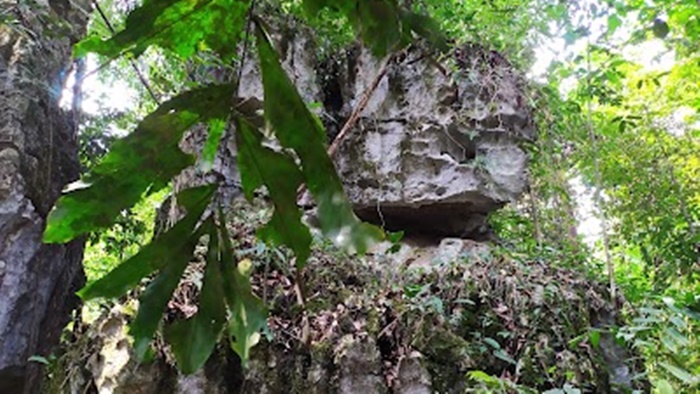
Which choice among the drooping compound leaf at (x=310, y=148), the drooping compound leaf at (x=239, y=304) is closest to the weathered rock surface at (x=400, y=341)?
the drooping compound leaf at (x=239, y=304)

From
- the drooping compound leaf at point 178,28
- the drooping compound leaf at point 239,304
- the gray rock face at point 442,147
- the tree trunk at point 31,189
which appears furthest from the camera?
A: the gray rock face at point 442,147

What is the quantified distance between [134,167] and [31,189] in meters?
3.92

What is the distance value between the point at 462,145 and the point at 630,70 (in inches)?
94.8

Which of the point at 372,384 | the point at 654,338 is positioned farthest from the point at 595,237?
the point at 372,384

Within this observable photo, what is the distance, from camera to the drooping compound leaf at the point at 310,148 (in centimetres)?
73

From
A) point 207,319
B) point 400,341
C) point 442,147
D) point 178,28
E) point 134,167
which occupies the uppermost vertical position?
point 442,147

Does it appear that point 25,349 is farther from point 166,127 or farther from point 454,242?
point 166,127

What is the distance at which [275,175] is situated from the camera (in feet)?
2.60

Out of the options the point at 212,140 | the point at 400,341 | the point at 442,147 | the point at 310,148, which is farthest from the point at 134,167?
the point at 442,147

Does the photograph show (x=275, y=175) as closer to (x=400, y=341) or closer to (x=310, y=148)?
(x=310, y=148)

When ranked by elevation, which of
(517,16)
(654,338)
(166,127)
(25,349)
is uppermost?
(517,16)

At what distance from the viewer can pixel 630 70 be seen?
5609 millimetres

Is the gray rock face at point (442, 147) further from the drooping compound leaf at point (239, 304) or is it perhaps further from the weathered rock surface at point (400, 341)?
the drooping compound leaf at point (239, 304)

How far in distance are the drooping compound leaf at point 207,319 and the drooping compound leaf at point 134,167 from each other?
4.8 inches
